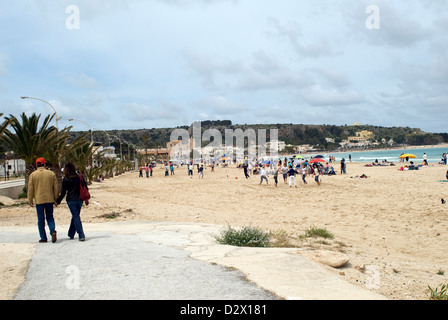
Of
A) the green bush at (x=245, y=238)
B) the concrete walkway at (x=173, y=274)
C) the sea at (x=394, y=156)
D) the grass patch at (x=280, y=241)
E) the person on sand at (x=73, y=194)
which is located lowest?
the sea at (x=394, y=156)

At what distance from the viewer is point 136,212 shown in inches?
542

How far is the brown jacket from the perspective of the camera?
6.99 m

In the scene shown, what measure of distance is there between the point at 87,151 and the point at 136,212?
13.0m

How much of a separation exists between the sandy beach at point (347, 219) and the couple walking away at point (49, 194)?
624 millimetres

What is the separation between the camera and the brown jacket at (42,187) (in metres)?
6.99

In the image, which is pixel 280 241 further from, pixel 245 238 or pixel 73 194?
pixel 73 194

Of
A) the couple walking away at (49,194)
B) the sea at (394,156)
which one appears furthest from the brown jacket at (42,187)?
the sea at (394,156)

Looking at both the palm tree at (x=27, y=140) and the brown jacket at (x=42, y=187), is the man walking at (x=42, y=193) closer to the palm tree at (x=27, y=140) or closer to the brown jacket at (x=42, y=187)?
the brown jacket at (x=42, y=187)

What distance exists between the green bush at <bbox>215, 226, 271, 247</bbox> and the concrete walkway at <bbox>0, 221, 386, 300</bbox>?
0.47 metres

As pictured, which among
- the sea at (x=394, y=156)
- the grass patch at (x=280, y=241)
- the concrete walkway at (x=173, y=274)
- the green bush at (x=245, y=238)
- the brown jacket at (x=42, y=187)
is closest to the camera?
the concrete walkway at (x=173, y=274)

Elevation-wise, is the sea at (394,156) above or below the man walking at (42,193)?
below
